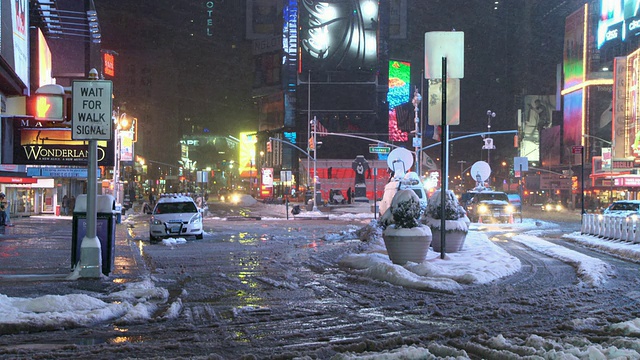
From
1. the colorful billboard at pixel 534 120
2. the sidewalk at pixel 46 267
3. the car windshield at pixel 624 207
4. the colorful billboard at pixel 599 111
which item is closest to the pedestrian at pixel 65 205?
the sidewalk at pixel 46 267

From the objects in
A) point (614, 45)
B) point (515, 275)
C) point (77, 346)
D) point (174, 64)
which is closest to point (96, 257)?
point (77, 346)

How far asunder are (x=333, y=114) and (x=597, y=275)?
308ft

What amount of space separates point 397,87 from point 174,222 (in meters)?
98.4

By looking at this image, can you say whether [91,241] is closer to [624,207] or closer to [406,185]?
[406,185]

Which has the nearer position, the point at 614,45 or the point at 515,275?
the point at 515,275

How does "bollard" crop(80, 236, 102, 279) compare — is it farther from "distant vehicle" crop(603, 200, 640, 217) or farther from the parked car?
the parked car

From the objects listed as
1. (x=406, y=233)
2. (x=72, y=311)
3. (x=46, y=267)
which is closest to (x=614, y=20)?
(x=406, y=233)

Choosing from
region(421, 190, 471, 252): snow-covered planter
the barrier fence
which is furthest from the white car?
the barrier fence

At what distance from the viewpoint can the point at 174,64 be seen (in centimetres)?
18138

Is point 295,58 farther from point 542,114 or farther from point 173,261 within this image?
point 173,261

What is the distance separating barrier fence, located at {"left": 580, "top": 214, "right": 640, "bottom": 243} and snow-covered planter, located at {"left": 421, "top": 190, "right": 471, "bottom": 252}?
28.4 ft

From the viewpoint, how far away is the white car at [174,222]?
80.3 ft

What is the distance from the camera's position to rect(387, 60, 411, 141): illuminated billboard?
379 feet

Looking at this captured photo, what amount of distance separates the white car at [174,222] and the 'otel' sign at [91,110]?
38.8ft
